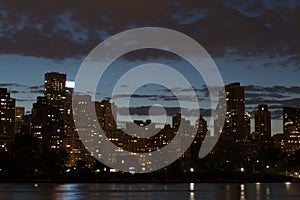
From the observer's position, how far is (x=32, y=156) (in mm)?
140500

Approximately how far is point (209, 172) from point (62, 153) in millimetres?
39220

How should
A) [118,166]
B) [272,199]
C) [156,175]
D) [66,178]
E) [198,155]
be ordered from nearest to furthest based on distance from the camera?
[272,199] → [66,178] → [156,175] → [198,155] → [118,166]

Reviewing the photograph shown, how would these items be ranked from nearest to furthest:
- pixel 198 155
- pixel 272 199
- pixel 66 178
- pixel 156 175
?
pixel 272 199
pixel 66 178
pixel 156 175
pixel 198 155

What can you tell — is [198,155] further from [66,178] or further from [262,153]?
[66,178]

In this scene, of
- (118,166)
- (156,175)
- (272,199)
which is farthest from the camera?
(118,166)

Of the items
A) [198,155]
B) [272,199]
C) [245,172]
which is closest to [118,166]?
[198,155]

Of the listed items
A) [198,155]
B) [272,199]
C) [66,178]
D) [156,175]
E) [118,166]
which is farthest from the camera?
[118,166]

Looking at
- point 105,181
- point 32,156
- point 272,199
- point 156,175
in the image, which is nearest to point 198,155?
point 156,175

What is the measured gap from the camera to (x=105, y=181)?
140000 millimetres

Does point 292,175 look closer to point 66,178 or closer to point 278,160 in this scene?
point 278,160

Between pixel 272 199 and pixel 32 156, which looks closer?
pixel 272 199

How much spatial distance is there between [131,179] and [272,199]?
3216 inches

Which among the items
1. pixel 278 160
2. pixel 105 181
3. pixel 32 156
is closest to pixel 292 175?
pixel 278 160

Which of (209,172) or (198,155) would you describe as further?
(198,155)
